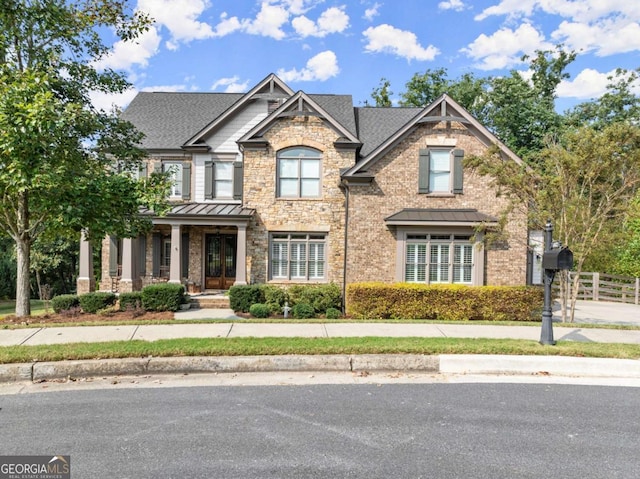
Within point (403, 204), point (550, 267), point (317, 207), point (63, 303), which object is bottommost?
point (63, 303)

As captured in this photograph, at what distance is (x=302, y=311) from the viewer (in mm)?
13453

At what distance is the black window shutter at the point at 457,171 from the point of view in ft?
49.6

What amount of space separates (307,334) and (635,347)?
6.01 m

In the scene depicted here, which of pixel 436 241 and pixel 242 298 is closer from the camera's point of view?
pixel 242 298

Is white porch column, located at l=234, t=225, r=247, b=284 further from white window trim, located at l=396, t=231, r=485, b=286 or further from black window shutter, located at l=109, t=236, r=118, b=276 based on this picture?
black window shutter, located at l=109, t=236, r=118, b=276

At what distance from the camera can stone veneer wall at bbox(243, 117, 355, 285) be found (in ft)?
51.9

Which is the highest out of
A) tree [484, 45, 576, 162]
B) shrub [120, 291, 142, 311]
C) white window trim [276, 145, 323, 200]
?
tree [484, 45, 576, 162]

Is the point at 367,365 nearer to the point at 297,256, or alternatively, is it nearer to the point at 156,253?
the point at 297,256

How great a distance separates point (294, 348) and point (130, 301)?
920 centimetres

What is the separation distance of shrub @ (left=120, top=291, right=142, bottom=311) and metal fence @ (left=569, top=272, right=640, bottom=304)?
60.0 feet

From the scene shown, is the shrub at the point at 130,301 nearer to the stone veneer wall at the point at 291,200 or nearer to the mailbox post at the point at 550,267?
the stone veneer wall at the point at 291,200

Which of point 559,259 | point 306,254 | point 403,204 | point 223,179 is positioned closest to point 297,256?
point 306,254

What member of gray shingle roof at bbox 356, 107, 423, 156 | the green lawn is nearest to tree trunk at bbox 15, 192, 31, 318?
the green lawn

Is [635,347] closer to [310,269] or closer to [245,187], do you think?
[310,269]
